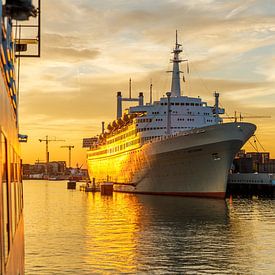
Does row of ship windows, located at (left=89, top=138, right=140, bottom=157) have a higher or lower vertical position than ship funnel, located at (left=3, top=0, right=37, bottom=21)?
higher

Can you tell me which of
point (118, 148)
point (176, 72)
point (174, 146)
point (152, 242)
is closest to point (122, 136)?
point (118, 148)

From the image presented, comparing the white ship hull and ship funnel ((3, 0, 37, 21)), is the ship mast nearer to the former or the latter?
the white ship hull

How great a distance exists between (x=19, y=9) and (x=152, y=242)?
2770 centimetres

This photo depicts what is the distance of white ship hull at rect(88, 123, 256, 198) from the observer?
220 ft

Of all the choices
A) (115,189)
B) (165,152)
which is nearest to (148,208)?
(165,152)

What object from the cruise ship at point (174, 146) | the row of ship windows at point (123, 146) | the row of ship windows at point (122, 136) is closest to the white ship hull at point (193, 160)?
the cruise ship at point (174, 146)

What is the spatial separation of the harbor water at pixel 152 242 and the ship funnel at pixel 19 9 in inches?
730

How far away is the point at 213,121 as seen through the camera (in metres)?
88.4

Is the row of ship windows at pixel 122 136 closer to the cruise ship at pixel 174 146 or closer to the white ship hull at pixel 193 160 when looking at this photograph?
the cruise ship at pixel 174 146

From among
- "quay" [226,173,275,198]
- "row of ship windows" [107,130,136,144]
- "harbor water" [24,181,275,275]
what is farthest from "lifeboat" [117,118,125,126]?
"harbor water" [24,181,275,275]

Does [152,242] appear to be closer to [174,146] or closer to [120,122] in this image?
[174,146]

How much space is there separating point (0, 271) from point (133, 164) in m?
84.2

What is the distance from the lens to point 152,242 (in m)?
32.9

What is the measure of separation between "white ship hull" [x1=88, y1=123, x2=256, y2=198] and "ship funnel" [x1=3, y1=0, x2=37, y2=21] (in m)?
60.3
